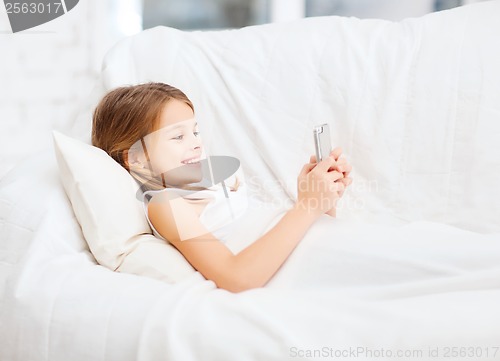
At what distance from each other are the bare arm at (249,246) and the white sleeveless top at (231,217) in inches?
1.8

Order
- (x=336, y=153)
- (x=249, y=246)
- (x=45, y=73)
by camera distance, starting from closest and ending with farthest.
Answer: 1. (x=249, y=246)
2. (x=336, y=153)
3. (x=45, y=73)

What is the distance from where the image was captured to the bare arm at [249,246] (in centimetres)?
104

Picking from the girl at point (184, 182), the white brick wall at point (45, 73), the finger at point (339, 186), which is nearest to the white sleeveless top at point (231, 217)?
the girl at point (184, 182)

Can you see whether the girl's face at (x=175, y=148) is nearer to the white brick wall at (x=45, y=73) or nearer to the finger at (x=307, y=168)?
the finger at (x=307, y=168)

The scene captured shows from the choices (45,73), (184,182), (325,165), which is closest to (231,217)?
(184,182)

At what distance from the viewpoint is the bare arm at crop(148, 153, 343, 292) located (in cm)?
104

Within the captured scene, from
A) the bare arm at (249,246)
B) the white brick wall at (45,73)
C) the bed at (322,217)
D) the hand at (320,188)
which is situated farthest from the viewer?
the white brick wall at (45,73)

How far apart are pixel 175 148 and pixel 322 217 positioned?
12.4 inches

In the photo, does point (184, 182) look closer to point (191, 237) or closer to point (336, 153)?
point (191, 237)

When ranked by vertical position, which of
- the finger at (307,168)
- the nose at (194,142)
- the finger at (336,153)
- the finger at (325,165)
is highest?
the nose at (194,142)

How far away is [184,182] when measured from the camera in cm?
122

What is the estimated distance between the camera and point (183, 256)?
110cm

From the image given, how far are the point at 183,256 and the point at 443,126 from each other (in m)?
A: 0.66

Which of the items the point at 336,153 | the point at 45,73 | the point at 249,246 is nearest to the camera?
the point at 249,246
